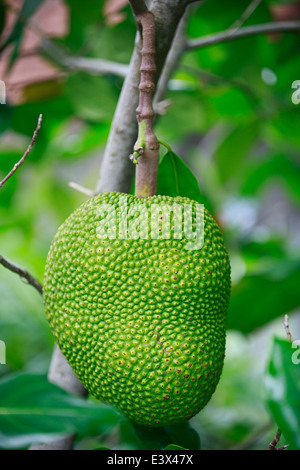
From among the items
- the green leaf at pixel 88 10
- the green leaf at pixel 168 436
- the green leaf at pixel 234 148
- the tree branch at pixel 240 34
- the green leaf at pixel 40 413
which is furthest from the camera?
the green leaf at pixel 234 148

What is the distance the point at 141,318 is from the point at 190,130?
98cm

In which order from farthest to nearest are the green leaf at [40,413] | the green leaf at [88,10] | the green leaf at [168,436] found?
the green leaf at [88,10], the green leaf at [168,436], the green leaf at [40,413]

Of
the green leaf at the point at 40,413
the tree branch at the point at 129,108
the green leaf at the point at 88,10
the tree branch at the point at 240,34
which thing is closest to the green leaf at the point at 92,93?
the green leaf at the point at 88,10

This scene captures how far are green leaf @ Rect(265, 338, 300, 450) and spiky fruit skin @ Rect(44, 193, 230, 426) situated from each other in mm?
89

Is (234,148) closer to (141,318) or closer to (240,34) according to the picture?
(240,34)

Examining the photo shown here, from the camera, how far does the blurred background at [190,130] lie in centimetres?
94

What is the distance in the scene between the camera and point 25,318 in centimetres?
140

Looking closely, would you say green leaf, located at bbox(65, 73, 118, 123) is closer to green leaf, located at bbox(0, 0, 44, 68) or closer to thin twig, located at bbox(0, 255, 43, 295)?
green leaf, located at bbox(0, 0, 44, 68)

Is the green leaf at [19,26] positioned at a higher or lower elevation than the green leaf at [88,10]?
lower

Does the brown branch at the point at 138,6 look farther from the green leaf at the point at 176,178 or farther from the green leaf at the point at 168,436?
the green leaf at the point at 168,436

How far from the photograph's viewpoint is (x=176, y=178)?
55 cm

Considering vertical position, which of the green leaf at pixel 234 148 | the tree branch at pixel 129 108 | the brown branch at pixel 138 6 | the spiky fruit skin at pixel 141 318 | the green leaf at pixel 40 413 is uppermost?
the green leaf at pixel 234 148

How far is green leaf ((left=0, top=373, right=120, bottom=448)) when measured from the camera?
398mm

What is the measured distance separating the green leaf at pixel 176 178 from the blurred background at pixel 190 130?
230 millimetres
